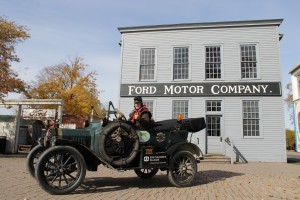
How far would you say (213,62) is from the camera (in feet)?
56.3

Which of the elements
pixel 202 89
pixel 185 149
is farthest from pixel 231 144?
pixel 185 149

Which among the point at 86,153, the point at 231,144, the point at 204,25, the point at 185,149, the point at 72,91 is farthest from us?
the point at 72,91

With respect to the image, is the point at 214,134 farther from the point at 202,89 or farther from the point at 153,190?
the point at 153,190

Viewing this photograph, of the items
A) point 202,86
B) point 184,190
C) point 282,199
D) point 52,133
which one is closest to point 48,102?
point 202,86

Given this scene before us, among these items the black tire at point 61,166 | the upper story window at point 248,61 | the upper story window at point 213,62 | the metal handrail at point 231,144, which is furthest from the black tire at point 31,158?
the upper story window at point 248,61

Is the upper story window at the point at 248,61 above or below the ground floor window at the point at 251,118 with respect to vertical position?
above

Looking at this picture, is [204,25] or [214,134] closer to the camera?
[214,134]

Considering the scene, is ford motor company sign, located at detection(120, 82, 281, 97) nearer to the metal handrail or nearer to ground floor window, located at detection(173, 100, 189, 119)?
ground floor window, located at detection(173, 100, 189, 119)

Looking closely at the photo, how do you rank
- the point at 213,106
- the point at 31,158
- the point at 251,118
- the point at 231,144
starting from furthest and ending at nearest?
the point at 213,106
the point at 251,118
the point at 231,144
the point at 31,158

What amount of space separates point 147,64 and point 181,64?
7.03ft

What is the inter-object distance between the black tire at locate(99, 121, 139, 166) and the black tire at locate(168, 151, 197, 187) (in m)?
1.22

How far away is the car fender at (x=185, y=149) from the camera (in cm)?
740

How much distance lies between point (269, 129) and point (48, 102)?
42.9 feet

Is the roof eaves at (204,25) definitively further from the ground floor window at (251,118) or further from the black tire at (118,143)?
the black tire at (118,143)
